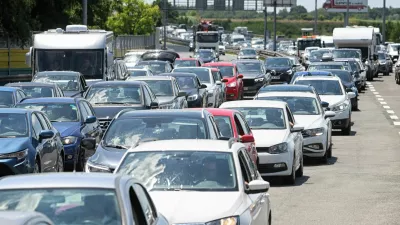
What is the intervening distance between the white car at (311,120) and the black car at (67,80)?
21.9ft

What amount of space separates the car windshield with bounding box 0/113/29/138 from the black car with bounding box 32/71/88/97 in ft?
40.0

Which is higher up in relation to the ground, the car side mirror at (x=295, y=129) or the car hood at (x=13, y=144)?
A: the car hood at (x=13, y=144)

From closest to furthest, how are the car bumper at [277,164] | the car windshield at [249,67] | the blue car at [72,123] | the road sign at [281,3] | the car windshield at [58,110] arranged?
the car bumper at [277,164] → the blue car at [72,123] → the car windshield at [58,110] → the car windshield at [249,67] → the road sign at [281,3]

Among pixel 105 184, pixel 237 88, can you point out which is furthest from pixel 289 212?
pixel 237 88

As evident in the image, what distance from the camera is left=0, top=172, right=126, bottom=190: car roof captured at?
7774 millimetres

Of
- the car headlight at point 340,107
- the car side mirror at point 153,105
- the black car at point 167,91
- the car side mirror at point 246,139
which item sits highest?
the car side mirror at point 246,139

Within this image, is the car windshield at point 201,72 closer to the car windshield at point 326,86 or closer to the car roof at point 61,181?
the car windshield at point 326,86

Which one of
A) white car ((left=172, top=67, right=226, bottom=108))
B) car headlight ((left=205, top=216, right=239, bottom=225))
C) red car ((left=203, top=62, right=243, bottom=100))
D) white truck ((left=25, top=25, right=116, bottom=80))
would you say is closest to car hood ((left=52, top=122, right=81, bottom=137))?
car headlight ((left=205, top=216, right=239, bottom=225))

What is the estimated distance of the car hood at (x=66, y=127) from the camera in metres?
21.1

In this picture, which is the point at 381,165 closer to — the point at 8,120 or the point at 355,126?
the point at 8,120

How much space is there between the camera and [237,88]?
144 feet

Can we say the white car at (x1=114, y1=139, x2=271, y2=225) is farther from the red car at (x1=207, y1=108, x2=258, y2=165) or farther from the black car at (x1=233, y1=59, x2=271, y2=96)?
the black car at (x1=233, y1=59, x2=271, y2=96)

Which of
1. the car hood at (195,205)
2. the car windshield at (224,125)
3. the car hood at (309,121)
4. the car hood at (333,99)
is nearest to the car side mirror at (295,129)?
the car windshield at (224,125)

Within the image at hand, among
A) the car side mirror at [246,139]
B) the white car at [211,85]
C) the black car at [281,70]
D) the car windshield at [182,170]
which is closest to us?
the car windshield at [182,170]
